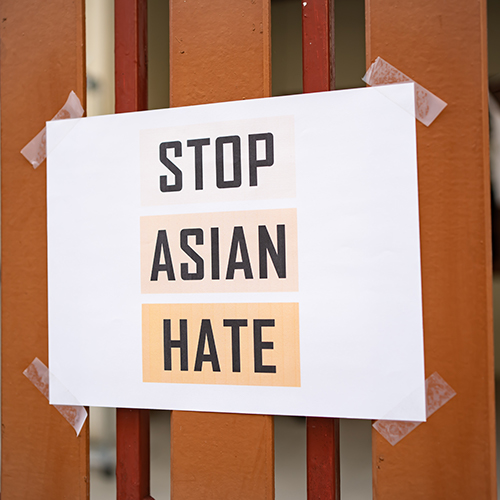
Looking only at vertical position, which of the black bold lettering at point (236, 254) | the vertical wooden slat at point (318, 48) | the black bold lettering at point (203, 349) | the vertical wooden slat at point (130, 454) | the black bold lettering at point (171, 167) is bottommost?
the vertical wooden slat at point (130, 454)

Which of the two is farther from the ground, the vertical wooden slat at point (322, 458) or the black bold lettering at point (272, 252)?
the black bold lettering at point (272, 252)

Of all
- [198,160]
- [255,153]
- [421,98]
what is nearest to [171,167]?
[198,160]

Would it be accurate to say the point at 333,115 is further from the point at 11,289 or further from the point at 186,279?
the point at 11,289

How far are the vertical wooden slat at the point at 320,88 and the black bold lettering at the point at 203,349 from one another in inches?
7.5

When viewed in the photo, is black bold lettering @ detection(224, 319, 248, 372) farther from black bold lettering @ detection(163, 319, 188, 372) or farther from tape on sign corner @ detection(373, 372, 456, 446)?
tape on sign corner @ detection(373, 372, 456, 446)

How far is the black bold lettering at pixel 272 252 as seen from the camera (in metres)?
0.70

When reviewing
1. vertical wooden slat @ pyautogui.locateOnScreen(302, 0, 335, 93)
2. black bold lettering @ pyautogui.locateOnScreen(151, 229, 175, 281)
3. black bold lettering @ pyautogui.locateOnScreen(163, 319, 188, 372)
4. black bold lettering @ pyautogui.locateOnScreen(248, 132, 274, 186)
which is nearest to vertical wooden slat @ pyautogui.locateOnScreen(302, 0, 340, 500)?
vertical wooden slat @ pyautogui.locateOnScreen(302, 0, 335, 93)

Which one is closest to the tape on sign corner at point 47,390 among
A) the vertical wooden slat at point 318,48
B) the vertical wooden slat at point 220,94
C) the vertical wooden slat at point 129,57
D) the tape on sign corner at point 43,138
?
the vertical wooden slat at point 220,94

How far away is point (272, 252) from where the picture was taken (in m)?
0.71

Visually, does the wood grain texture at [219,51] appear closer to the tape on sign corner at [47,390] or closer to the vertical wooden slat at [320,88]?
the vertical wooden slat at [320,88]

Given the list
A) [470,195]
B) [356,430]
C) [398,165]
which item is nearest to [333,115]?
[398,165]

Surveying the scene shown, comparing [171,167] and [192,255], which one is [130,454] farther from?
[171,167]

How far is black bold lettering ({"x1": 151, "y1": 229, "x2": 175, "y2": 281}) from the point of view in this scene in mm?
741

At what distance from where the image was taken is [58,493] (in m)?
0.80
